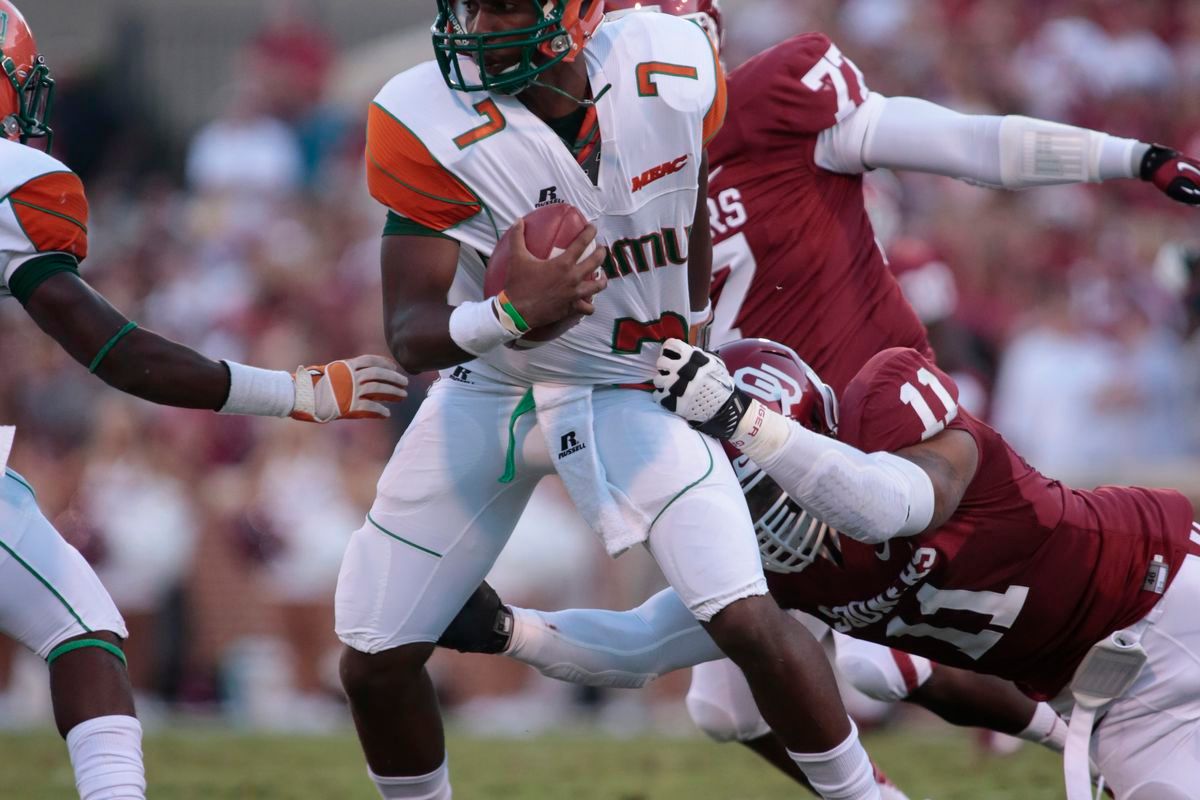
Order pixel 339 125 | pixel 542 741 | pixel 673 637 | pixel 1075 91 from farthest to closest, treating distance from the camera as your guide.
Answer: pixel 339 125, pixel 1075 91, pixel 542 741, pixel 673 637

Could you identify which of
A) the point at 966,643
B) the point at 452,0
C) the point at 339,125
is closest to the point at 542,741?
the point at 966,643

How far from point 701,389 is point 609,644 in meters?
0.97

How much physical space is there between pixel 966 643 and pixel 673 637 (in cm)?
74

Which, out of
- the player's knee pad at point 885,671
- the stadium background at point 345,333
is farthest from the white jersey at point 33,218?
the stadium background at point 345,333

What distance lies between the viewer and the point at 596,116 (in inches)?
134

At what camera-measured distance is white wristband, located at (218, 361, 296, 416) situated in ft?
10.8

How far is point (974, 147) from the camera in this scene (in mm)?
4105

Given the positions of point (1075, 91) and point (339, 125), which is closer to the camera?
point (1075, 91)

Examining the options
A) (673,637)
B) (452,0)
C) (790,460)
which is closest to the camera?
(790,460)

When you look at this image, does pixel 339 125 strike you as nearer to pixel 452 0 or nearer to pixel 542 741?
pixel 542 741

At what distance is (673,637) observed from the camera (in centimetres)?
386

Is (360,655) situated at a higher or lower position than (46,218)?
lower

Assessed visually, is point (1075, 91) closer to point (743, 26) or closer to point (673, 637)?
point (743, 26)

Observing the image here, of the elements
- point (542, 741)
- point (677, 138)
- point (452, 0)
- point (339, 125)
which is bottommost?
point (542, 741)
